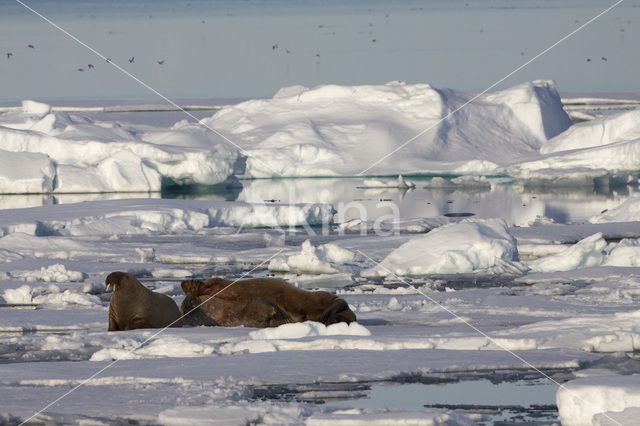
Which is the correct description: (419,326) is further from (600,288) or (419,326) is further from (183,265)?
(183,265)

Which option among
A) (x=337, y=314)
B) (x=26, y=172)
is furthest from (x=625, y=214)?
(x=26, y=172)

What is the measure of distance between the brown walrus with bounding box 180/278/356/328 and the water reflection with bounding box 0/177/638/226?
10430mm

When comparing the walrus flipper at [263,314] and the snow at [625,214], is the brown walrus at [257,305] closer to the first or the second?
the walrus flipper at [263,314]

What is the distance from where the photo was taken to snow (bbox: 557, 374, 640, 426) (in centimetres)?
481

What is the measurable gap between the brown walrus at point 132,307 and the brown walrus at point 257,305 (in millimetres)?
254

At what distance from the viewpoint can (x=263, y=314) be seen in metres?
7.74

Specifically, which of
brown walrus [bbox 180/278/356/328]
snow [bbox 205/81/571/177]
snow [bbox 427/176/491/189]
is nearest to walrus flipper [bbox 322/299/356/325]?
brown walrus [bbox 180/278/356/328]

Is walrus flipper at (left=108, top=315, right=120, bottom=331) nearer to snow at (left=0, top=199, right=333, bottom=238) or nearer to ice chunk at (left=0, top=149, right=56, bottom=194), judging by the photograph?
snow at (left=0, top=199, right=333, bottom=238)

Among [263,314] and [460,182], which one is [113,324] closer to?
[263,314]

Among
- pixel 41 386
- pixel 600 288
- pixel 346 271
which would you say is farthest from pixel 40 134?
pixel 41 386

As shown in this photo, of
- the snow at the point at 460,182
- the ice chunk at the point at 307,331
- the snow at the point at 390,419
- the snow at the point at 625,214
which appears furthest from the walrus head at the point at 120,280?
the snow at the point at 460,182

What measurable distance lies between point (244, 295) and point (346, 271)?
3.84 meters

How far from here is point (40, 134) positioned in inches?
1043

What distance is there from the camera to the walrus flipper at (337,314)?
7512mm
